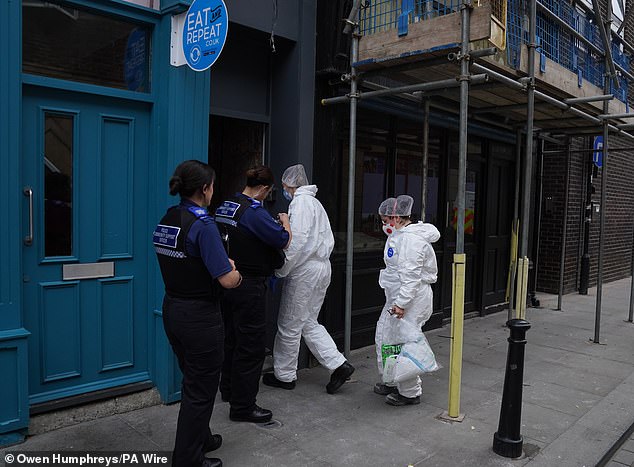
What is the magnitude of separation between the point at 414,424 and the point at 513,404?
33.6 inches

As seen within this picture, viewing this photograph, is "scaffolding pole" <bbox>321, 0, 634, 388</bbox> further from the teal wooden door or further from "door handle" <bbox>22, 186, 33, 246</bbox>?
"door handle" <bbox>22, 186, 33, 246</bbox>

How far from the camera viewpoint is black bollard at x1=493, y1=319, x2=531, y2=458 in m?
3.86

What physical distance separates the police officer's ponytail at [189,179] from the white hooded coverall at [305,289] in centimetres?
157

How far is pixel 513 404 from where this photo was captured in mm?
3875

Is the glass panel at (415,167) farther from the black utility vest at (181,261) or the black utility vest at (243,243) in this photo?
the black utility vest at (181,261)

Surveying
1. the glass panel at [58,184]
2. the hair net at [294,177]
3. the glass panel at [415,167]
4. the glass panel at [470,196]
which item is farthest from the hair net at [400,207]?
the glass panel at [470,196]

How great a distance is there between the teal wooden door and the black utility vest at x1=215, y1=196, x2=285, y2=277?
2.43ft

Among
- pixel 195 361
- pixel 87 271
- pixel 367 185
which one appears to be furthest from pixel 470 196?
pixel 195 361

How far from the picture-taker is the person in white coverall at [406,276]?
457cm

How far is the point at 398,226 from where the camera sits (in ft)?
15.9

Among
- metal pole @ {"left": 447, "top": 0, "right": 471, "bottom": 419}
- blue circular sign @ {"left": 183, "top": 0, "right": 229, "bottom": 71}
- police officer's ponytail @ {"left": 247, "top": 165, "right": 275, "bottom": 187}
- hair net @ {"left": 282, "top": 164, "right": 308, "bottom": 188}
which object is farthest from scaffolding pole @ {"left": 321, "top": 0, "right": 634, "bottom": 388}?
blue circular sign @ {"left": 183, "top": 0, "right": 229, "bottom": 71}

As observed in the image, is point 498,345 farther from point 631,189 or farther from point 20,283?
point 631,189

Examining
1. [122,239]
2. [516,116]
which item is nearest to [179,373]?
[122,239]

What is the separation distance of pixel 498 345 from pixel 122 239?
15.8 feet
